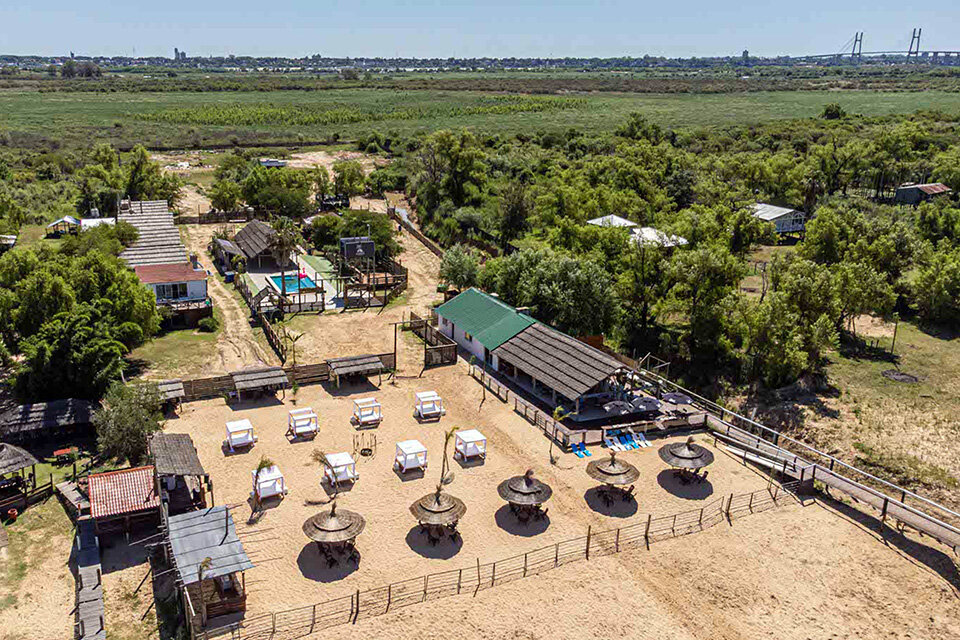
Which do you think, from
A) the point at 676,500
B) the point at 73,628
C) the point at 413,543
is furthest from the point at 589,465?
the point at 73,628

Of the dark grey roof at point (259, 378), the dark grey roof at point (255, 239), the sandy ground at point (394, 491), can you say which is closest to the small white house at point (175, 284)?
the dark grey roof at point (255, 239)

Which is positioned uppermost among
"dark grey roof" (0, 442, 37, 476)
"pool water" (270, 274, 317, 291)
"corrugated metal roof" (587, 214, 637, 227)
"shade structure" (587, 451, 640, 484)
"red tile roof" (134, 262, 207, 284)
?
"corrugated metal roof" (587, 214, 637, 227)

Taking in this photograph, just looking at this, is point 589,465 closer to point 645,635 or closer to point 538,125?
point 645,635

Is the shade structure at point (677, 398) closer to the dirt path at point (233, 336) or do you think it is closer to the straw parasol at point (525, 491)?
the straw parasol at point (525, 491)

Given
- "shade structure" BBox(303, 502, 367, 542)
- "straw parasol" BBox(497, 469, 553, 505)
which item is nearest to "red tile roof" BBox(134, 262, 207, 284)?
"shade structure" BBox(303, 502, 367, 542)

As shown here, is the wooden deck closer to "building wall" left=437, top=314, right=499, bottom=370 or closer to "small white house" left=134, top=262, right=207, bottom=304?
"building wall" left=437, top=314, right=499, bottom=370

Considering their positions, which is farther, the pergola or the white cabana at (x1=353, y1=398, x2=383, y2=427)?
the pergola

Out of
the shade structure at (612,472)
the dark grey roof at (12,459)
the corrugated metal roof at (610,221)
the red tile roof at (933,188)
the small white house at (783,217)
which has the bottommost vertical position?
the shade structure at (612,472)
